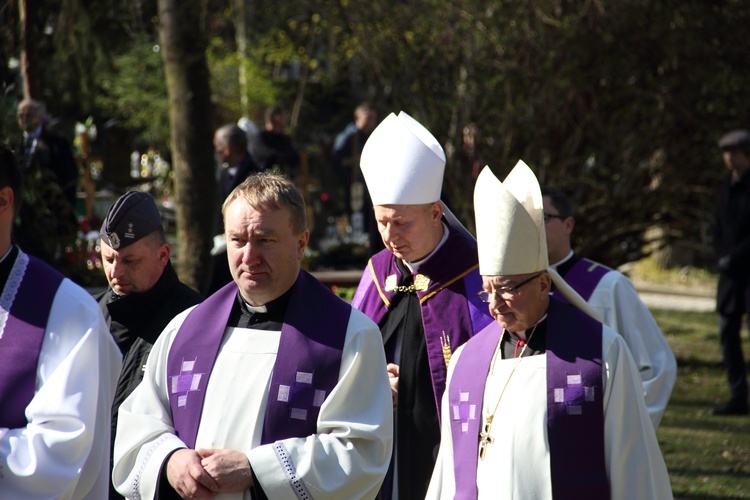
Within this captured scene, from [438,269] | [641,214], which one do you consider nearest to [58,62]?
[641,214]

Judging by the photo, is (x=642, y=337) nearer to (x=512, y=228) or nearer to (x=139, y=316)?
(x=512, y=228)

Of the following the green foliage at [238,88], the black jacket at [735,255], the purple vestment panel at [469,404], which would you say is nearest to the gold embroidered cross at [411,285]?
the purple vestment panel at [469,404]

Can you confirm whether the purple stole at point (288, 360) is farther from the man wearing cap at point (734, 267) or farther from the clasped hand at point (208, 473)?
the man wearing cap at point (734, 267)

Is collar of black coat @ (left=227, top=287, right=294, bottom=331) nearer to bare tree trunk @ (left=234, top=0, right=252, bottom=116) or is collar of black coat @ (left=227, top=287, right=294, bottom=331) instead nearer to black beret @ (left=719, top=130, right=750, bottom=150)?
black beret @ (left=719, top=130, right=750, bottom=150)

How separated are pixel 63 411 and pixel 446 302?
2.02m

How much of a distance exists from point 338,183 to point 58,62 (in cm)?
1149

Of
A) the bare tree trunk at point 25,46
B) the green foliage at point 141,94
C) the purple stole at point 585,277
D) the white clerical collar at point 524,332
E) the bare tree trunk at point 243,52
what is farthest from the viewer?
the green foliage at point 141,94

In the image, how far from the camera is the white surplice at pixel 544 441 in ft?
12.2

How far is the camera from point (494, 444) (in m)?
3.85

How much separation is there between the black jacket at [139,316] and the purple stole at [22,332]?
1039 millimetres

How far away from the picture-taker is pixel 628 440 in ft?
12.2

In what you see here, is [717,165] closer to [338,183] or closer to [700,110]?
[700,110]

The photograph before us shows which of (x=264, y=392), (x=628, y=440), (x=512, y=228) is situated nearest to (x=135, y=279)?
(x=264, y=392)

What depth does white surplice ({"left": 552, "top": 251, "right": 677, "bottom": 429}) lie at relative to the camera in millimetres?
5430
